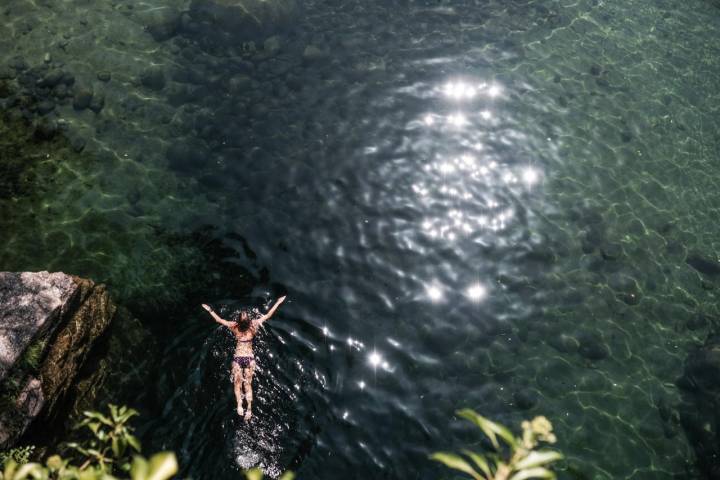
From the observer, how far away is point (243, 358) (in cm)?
1001

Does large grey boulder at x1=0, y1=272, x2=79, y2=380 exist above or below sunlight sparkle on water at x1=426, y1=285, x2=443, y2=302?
above

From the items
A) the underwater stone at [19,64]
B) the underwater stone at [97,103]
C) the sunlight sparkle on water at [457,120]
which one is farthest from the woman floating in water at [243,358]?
the underwater stone at [19,64]

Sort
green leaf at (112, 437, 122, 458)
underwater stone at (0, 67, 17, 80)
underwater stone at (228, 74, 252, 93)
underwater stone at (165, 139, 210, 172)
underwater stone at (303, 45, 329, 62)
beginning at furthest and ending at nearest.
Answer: underwater stone at (303, 45, 329, 62), underwater stone at (228, 74, 252, 93), underwater stone at (0, 67, 17, 80), underwater stone at (165, 139, 210, 172), green leaf at (112, 437, 122, 458)

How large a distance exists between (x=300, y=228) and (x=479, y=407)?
6.08m

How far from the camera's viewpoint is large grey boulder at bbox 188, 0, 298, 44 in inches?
677

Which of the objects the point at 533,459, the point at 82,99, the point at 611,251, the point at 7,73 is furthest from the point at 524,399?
the point at 7,73

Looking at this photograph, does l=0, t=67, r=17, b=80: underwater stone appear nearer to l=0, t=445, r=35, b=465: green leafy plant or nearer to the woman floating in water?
the woman floating in water

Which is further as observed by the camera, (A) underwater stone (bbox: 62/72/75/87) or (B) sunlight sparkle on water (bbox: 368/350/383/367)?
(A) underwater stone (bbox: 62/72/75/87)

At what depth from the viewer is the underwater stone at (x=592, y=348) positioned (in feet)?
40.2

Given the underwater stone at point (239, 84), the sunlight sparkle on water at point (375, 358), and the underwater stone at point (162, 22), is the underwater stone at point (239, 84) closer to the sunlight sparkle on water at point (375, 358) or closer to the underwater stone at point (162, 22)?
the underwater stone at point (162, 22)

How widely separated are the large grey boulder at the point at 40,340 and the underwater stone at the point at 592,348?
10927mm

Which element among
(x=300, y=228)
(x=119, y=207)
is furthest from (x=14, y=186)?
(x=300, y=228)

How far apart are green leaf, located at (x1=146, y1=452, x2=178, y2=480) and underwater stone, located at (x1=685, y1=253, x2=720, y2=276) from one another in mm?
15676

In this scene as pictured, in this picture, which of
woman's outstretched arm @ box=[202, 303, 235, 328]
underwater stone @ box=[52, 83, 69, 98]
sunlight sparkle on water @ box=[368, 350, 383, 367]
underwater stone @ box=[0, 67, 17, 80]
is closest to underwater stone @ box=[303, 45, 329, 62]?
underwater stone @ box=[52, 83, 69, 98]
